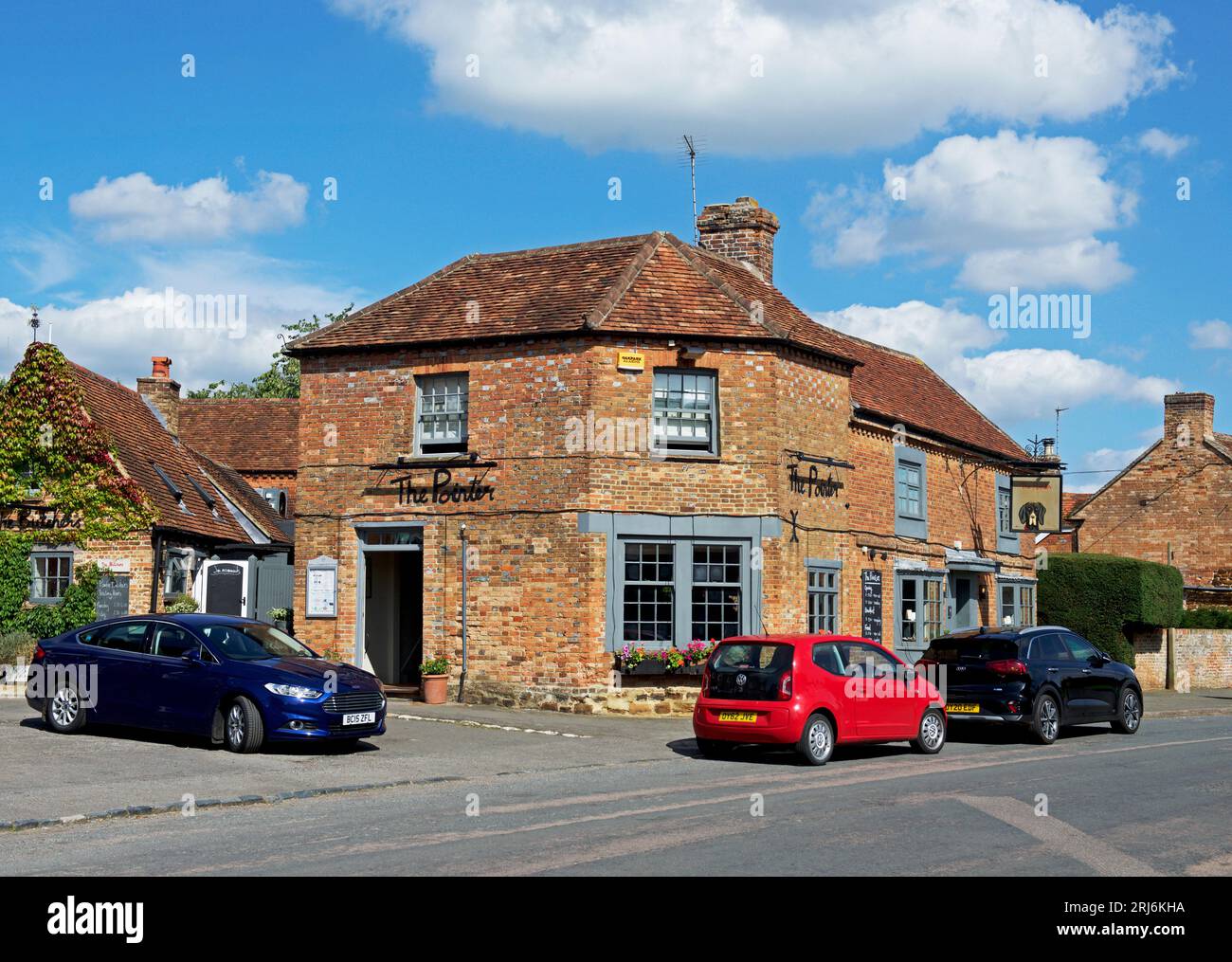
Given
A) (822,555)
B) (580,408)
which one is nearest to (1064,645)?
(822,555)

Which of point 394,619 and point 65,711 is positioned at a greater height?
point 394,619

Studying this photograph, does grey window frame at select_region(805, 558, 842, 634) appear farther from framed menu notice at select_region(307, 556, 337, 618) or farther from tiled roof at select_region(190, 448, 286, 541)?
tiled roof at select_region(190, 448, 286, 541)

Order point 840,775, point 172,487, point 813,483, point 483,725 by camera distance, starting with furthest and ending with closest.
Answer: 1. point 172,487
2. point 813,483
3. point 483,725
4. point 840,775

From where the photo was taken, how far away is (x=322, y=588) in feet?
76.8

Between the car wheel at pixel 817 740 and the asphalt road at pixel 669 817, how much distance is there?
285mm

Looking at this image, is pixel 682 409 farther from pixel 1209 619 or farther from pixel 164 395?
pixel 1209 619

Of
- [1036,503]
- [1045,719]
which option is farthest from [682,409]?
[1036,503]

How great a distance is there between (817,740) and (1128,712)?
752 centimetres

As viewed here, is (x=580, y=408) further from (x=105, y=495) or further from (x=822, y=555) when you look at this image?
(x=105, y=495)

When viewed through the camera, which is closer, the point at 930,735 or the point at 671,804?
the point at 671,804

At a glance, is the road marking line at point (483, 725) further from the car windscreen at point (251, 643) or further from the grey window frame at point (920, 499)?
the grey window frame at point (920, 499)

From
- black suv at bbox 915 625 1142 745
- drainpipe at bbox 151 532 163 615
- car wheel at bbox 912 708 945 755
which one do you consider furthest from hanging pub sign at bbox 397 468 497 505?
car wheel at bbox 912 708 945 755

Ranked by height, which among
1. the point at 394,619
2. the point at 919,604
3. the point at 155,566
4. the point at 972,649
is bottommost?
the point at 972,649
